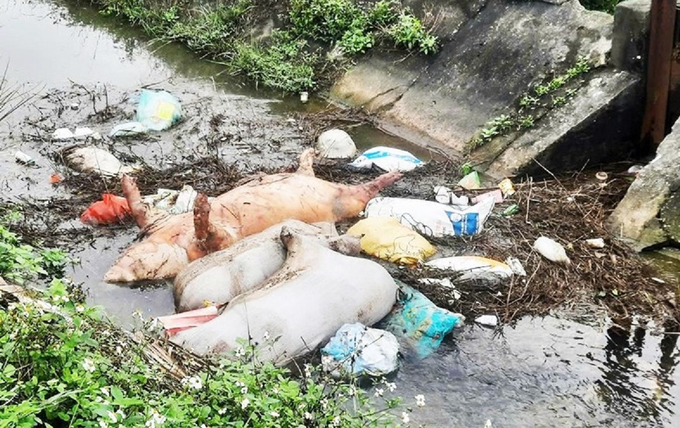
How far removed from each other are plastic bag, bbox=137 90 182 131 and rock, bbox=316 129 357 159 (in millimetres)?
1580

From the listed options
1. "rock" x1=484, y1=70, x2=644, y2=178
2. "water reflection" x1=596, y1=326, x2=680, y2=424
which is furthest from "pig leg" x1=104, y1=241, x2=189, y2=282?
"rock" x1=484, y1=70, x2=644, y2=178

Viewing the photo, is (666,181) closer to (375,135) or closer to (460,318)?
(460,318)

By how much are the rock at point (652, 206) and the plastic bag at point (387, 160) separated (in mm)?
1828

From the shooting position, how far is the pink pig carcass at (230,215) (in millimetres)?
5621

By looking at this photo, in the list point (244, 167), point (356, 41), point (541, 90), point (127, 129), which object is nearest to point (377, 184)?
point (244, 167)

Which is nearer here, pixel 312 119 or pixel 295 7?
pixel 312 119

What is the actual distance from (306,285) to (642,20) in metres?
4.04

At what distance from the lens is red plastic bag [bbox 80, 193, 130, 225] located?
20.8ft

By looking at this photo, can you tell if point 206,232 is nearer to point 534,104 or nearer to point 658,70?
point 534,104

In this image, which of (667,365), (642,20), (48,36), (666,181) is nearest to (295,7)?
(48,36)

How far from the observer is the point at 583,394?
4.68m

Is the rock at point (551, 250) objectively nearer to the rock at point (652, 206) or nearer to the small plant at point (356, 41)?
the rock at point (652, 206)

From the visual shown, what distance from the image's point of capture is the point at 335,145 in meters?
7.70

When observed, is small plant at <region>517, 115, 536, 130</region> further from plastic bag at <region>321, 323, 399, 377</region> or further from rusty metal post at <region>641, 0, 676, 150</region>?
plastic bag at <region>321, 323, 399, 377</region>
